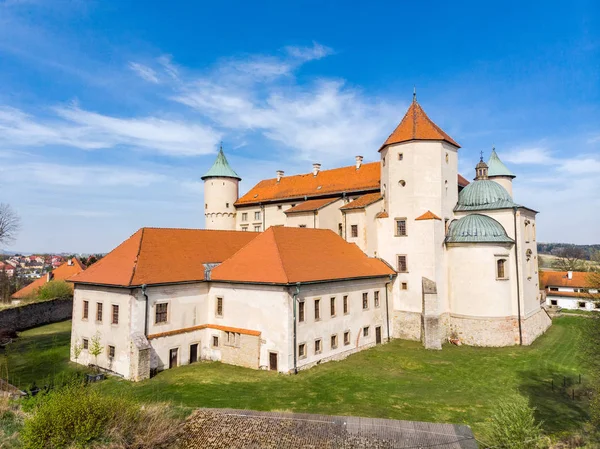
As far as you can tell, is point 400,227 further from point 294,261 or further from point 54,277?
point 54,277

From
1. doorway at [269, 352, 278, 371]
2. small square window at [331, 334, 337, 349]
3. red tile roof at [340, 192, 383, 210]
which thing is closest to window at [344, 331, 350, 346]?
small square window at [331, 334, 337, 349]

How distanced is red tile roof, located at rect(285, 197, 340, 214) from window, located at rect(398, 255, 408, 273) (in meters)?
8.25

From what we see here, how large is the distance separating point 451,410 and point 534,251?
80.9ft

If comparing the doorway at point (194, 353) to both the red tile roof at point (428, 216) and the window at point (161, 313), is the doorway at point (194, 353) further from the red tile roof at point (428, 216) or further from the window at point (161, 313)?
the red tile roof at point (428, 216)

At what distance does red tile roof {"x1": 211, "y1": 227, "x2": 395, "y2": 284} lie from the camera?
2483 cm

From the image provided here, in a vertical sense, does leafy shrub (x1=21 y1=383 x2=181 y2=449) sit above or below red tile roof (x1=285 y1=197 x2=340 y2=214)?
below

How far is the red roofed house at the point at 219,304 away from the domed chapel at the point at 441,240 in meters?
4.72

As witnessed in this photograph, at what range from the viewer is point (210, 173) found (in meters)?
46.2

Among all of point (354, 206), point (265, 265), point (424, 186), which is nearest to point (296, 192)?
point (354, 206)

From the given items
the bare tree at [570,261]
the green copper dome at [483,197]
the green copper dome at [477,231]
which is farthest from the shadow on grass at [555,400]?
the bare tree at [570,261]

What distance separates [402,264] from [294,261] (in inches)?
423

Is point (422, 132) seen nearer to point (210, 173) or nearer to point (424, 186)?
point (424, 186)

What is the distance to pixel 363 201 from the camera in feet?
113

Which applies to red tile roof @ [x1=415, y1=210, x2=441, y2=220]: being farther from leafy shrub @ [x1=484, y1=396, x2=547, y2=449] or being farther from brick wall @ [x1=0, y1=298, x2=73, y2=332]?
brick wall @ [x1=0, y1=298, x2=73, y2=332]
